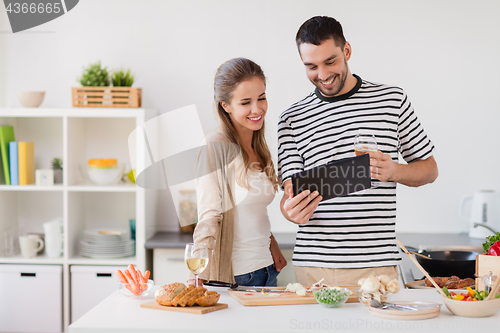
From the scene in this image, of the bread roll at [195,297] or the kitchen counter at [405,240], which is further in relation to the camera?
the kitchen counter at [405,240]

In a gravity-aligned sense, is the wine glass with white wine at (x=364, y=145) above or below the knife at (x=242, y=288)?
above

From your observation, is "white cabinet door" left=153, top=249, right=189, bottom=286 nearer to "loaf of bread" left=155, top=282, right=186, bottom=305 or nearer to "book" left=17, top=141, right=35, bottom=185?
"book" left=17, top=141, right=35, bottom=185

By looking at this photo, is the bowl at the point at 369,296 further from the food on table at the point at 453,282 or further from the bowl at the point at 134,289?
the bowl at the point at 134,289

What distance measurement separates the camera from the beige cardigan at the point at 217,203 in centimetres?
178

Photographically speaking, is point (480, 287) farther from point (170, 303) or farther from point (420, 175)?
point (170, 303)

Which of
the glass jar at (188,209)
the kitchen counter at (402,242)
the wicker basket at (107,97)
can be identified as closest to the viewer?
the kitchen counter at (402,242)

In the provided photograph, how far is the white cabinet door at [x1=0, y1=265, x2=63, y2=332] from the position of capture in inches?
117

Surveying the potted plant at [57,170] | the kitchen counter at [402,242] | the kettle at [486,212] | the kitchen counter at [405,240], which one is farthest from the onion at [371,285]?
the potted plant at [57,170]

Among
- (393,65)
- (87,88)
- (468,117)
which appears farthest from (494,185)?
(87,88)

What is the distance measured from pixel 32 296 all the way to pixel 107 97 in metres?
A: 1.26

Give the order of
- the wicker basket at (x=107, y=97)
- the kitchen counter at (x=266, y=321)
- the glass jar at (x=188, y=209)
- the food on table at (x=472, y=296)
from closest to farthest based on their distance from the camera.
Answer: the kitchen counter at (x=266, y=321) → the food on table at (x=472, y=296) → the wicker basket at (x=107, y=97) → the glass jar at (x=188, y=209)

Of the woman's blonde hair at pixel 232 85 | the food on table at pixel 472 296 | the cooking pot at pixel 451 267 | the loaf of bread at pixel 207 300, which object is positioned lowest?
the cooking pot at pixel 451 267

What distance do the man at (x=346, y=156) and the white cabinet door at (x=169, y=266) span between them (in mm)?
1197

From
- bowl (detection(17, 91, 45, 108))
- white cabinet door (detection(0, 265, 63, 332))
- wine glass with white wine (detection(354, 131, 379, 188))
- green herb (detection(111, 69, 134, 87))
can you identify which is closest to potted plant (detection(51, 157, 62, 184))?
bowl (detection(17, 91, 45, 108))
